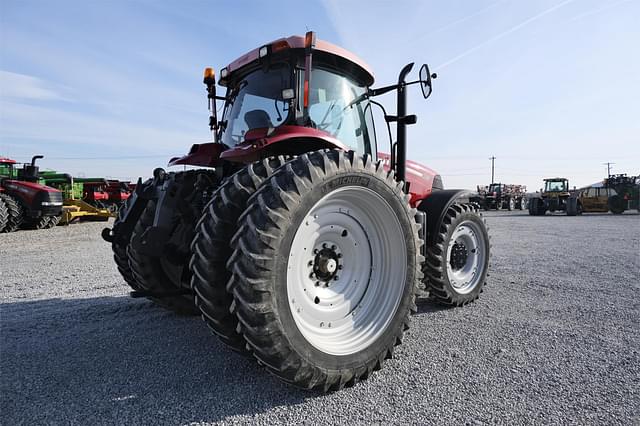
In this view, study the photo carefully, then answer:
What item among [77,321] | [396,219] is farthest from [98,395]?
[396,219]

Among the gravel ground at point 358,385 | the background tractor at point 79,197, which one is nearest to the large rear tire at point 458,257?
the gravel ground at point 358,385

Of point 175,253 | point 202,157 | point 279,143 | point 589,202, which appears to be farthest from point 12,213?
point 589,202

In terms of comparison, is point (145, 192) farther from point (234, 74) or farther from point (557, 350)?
point (557, 350)

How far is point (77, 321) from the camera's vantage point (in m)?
3.25

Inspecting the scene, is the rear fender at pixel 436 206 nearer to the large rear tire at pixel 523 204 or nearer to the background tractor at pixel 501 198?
the background tractor at pixel 501 198

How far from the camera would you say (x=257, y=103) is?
3016mm

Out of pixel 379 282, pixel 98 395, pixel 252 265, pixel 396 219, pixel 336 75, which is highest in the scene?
pixel 336 75

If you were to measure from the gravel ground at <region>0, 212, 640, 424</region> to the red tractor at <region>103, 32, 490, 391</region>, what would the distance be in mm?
241

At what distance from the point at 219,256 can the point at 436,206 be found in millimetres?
2550

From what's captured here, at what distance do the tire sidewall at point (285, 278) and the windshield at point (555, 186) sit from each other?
26.5 meters

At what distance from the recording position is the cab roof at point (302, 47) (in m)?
2.60

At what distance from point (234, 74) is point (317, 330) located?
2.32 metres

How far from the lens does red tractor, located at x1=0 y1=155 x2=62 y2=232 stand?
1056cm

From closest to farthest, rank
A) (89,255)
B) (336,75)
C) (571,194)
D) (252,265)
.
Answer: (252,265)
(336,75)
(89,255)
(571,194)
